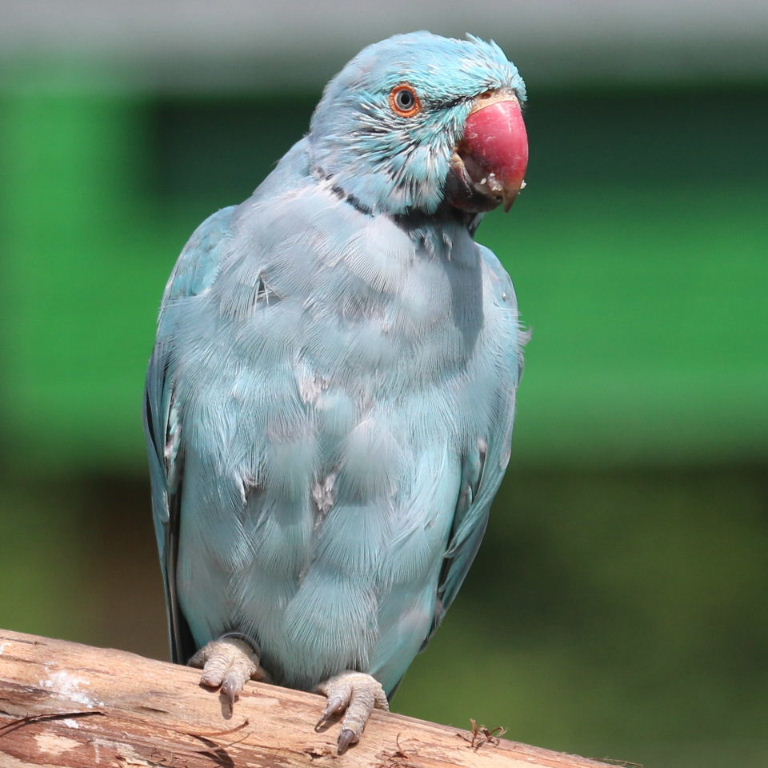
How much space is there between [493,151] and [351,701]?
172cm

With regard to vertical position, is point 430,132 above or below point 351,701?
above

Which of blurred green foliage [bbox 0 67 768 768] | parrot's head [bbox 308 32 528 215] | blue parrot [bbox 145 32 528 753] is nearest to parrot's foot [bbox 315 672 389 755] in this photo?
blue parrot [bbox 145 32 528 753]

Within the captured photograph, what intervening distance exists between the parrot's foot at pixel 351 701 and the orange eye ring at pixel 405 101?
1.78m

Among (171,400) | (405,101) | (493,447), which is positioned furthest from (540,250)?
(171,400)

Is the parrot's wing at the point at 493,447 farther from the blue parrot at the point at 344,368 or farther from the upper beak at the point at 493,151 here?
the upper beak at the point at 493,151

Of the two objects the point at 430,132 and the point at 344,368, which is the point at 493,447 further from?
the point at 430,132

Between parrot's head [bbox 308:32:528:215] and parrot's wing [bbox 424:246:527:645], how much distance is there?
0.46 m

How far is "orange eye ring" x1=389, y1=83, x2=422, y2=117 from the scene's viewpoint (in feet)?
11.5

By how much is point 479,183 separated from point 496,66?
1.21 ft

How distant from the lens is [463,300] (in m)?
3.74

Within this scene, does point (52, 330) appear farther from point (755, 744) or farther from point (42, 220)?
point (755, 744)

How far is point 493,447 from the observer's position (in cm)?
405

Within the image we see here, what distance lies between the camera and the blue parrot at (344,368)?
3.52 meters

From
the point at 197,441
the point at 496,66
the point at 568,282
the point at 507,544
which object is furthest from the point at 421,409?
the point at 507,544
